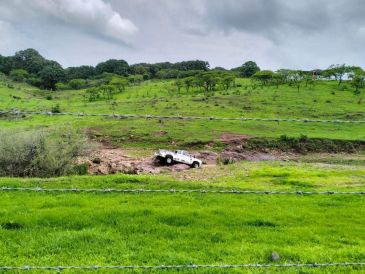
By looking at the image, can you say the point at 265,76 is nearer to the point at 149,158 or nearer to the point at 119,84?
the point at 119,84

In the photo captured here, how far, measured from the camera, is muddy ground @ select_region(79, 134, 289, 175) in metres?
33.8

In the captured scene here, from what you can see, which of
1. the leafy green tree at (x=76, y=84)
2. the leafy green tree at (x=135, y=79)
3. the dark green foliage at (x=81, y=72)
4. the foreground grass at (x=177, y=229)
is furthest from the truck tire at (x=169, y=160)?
the dark green foliage at (x=81, y=72)

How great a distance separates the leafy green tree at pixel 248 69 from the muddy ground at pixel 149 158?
10159 centimetres

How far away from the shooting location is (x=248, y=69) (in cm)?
15000

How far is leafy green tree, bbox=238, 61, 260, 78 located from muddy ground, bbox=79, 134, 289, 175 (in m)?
102

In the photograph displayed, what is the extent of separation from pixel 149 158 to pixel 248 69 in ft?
A: 379

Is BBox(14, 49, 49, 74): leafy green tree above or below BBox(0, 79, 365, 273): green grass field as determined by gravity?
above

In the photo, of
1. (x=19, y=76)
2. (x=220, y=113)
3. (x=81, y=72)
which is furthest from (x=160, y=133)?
(x=81, y=72)

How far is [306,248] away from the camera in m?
9.22

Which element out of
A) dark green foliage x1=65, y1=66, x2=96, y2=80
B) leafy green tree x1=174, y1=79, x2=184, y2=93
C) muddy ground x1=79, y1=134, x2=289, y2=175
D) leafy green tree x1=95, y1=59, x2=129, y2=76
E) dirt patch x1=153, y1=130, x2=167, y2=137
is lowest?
muddy ground x1=79, y1=134, x2=289, y2=175

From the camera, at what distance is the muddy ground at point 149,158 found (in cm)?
3378

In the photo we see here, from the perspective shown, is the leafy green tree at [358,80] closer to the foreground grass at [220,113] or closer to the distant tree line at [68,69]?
the foreground grass at [220,113]

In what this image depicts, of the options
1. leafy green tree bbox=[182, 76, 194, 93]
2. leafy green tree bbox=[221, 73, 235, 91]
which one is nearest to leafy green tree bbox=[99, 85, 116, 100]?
leafy green tree bbox=[182, 76, 194, 93]

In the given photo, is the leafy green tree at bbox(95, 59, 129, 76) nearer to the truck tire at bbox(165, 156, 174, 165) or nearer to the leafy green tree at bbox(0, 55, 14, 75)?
the leafy green tree at bbox(0, 55, 14, 75)
